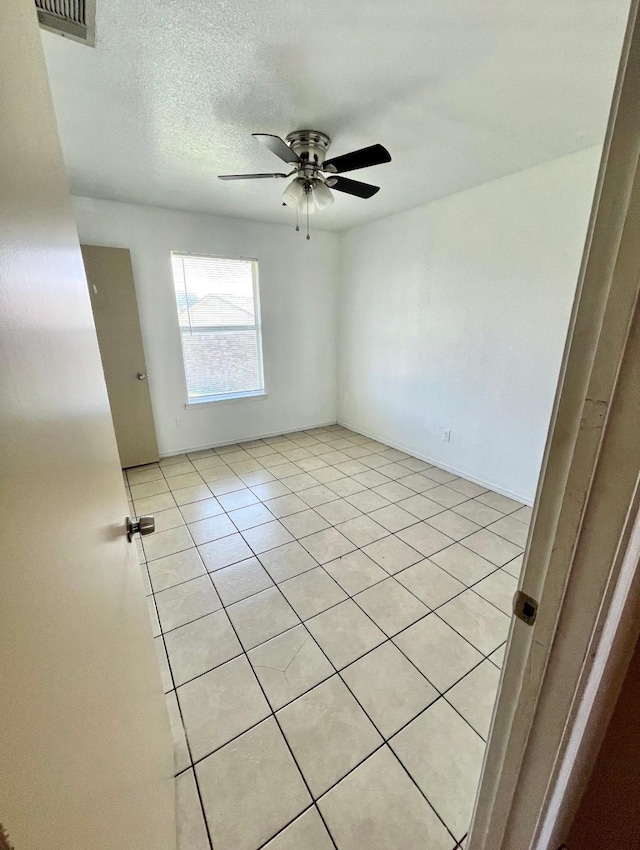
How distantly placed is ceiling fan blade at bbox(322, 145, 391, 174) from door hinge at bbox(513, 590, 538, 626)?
→ 1.98 meters

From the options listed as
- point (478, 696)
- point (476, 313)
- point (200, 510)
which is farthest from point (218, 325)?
point (478, 696)

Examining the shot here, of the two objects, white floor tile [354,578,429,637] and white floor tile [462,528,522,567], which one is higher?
white floor tile [462,528,522,567]

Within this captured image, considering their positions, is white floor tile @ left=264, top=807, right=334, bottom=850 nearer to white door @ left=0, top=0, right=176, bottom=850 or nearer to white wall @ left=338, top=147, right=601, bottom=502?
white door @ left=0, top=0, right=176, bottom=850

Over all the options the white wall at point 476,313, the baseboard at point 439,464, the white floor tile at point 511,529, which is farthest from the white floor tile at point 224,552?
the white wall at point 476,313

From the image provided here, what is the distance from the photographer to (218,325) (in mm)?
3801

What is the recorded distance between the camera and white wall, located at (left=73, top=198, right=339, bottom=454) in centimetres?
327

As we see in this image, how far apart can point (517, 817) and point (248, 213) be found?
4145 millimetres

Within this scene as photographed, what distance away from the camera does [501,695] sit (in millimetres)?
720

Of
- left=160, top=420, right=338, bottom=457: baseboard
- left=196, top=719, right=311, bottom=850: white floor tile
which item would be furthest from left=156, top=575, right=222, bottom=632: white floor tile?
left=160, top=420, right=338, bottom=457: baseboard

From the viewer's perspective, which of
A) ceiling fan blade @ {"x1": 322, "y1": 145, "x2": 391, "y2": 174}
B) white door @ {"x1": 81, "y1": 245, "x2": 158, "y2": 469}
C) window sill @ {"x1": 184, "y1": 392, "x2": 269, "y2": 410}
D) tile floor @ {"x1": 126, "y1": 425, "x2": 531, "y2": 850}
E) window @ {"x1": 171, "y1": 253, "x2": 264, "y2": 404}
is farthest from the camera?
window sill @ {"x1": 184, "y1": 392, "x2": 269, "y2": 410}

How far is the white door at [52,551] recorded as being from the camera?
0.31 metres

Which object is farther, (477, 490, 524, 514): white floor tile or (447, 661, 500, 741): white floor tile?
(477, 490, 524, 514): white floor tile

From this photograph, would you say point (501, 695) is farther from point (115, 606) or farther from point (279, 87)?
point (279, 87)

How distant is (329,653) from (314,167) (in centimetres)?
260
